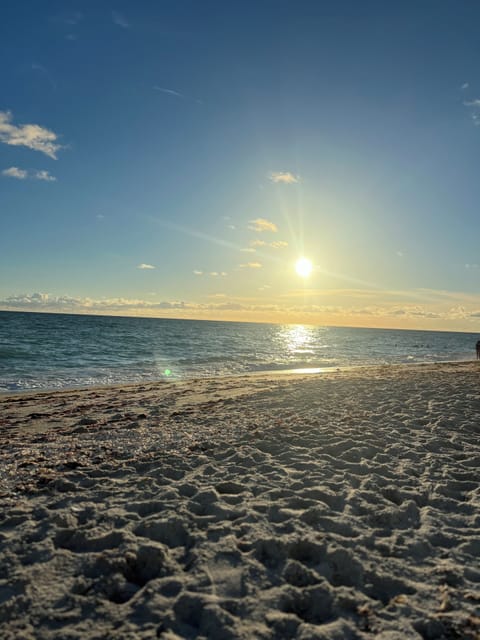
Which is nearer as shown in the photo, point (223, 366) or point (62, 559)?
point (62, 559)

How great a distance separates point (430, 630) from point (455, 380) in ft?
48.7

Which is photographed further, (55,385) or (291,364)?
(291,364)

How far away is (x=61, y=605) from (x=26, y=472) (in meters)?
3.28

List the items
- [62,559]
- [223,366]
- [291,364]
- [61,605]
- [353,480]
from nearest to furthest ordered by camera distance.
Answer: [61,605] → [62,559] → [353,480] → [223,366] → [291,364]

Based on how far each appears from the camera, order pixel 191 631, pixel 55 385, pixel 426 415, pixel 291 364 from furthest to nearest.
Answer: pixel 291 364, pixel 55 385, pixel 426 415, pixel 191 631

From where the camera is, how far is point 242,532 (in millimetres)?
4152

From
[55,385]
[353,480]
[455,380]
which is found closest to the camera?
[353,480]

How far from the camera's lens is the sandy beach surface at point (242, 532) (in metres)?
3.04

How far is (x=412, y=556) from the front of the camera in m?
3.84

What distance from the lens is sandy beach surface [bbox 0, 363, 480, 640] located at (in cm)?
304

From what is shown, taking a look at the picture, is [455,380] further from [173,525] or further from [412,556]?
[173,525]

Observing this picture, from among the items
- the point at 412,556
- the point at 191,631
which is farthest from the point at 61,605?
the point at 412,556

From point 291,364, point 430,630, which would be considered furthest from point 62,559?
point 291,364

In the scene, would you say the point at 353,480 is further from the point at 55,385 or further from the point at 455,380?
the point at 55,385
